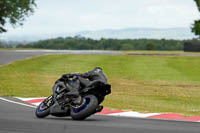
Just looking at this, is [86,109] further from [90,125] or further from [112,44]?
[112,44]

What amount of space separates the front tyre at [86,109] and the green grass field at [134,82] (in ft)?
12.7

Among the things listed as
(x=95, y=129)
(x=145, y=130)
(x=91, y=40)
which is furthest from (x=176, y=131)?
(x=91, y=40)

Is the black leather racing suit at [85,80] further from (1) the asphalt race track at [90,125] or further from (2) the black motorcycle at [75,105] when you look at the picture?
(1) the asphalt race track at [90,125]

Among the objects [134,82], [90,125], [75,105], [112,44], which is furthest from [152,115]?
[112,44]

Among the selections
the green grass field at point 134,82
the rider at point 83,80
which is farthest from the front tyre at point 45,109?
the green grass field at point 134,82

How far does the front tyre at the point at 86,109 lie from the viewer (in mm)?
10867

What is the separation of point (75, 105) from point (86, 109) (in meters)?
0.35

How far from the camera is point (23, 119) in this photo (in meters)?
11.2

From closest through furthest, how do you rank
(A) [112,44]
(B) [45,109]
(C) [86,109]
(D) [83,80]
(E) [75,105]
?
1. (C) [86,109]
2. (E) [75,105]
3. (D) [83,80]
4. (B) [45,109]
5. (A) [112,44]

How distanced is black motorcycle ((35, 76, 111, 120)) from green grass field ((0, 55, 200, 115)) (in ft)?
11.9

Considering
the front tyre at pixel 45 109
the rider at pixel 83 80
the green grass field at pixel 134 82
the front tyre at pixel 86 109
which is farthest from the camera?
the green grass field at pixel 134 82

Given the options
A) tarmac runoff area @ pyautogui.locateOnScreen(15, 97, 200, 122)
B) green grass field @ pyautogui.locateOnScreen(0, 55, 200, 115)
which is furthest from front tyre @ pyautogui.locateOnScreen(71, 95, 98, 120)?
green grass field @ pyautogui.locateOnScreen(0, 55, 200, 115)

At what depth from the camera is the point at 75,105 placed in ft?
36.5

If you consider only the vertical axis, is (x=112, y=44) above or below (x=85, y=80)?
below
